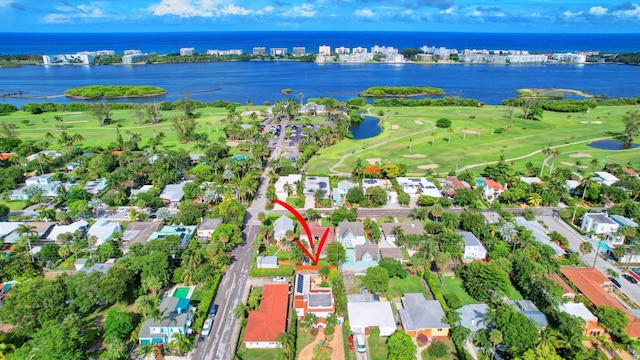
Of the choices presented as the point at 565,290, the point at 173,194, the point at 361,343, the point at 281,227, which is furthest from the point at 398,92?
the point at 361,343

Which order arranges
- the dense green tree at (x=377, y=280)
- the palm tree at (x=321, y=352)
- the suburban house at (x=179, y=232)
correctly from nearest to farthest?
the palm tree at (x=321, y=352) < the dense green tree at (x=377, y=280) < the suburban house at (x=179, y=232)

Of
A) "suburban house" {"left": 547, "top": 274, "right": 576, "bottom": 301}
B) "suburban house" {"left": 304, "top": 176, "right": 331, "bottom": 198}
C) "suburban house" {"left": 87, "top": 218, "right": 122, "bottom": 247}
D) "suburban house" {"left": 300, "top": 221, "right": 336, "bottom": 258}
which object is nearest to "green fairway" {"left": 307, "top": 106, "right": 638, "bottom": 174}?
"suburban house" {"left": 304, "top": 176, "right": 331, "bottom": 198}

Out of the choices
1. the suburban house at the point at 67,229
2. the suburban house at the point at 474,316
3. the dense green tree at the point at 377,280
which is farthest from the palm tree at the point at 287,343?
the suburban house at the point at 67,229

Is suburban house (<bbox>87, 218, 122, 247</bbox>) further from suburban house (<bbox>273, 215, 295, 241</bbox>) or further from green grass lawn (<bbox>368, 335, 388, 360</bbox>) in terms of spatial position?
green grass lawn (<bbox>368, 335, 388, 360</bbox>)

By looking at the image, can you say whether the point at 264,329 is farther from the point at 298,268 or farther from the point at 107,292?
the point at 107,292

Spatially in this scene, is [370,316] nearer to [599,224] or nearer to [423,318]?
[423,318]

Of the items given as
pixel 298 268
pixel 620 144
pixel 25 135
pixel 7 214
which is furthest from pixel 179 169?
pixel 620 144

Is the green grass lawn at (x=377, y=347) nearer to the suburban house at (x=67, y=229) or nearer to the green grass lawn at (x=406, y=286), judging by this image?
the green grass lawn at (x=406, y=286)
